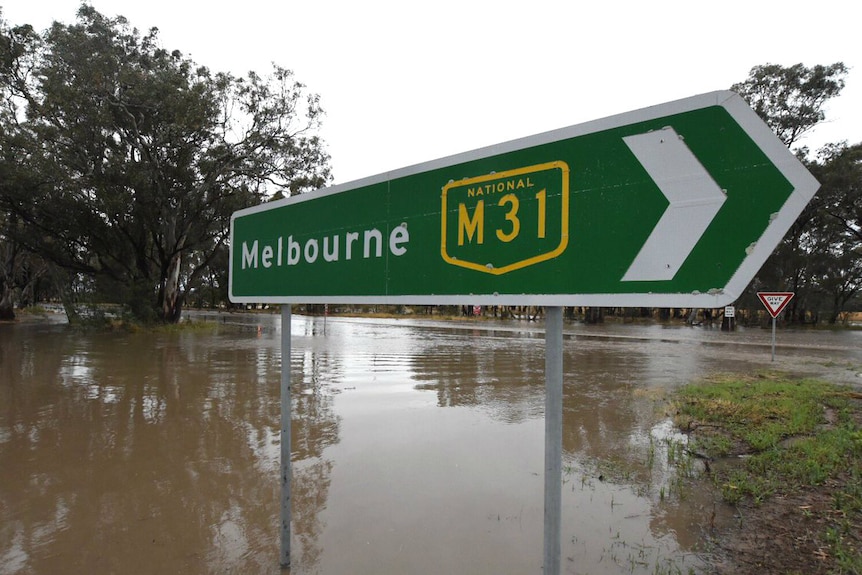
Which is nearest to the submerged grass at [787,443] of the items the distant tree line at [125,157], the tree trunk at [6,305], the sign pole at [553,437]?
the sign pole at [553,437]

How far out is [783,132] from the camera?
96.8 feet

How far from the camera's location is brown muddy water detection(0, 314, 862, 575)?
10.5 ft

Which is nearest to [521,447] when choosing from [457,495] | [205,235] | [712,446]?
[457,495]

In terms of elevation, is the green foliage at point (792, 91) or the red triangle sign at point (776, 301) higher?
the green foliage at point (792, 91)

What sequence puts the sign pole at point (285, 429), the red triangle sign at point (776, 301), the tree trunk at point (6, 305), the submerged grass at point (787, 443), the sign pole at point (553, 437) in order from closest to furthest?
the sign pole at point (553, 437), the sign pole at point (285, 429), the submerged grass at point (787, 443), the red triangle sign at point (776, 301), the tree trunk at point (6, 305)

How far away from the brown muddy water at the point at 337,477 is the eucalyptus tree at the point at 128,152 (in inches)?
491

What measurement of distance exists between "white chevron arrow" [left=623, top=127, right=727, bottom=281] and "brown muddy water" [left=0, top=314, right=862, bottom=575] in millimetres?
2562

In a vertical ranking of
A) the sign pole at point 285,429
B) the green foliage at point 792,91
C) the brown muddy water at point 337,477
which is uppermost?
the green foliage at point 792,91

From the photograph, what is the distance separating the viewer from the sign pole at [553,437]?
Answer: 143 centimetres

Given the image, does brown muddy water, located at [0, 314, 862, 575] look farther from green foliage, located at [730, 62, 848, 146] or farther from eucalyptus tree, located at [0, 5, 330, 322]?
green foliage, located at [730, 62, 848, 146]

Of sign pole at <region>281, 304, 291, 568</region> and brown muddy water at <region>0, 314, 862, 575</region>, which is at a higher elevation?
sign pole at <region>281, 304, 291, 568</region>

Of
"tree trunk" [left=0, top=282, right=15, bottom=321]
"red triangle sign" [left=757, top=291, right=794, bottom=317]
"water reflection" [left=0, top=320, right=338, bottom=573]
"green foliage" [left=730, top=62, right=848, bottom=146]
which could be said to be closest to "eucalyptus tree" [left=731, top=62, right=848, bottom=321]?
"green foliage" [left=730, top=62, right=848, bottom=146]

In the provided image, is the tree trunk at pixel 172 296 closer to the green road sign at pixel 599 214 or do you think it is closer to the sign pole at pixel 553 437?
the green road sign at pixel 599 214

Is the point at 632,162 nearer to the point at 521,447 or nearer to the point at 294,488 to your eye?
the point at 294,488
